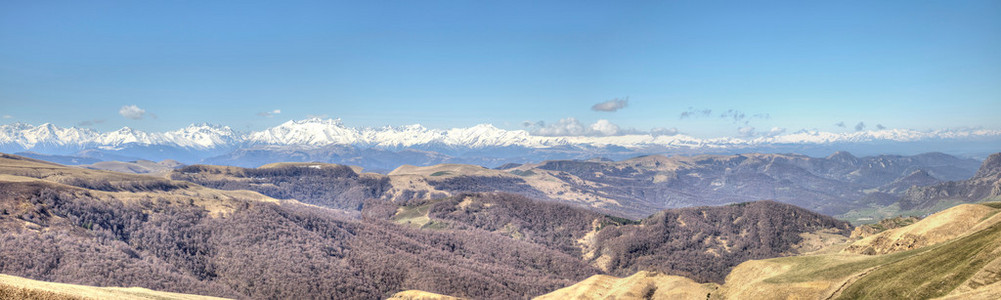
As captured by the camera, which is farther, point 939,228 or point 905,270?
point 939,228

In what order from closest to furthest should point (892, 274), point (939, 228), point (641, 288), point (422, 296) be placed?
1. point (892, 274)
2. point (939, 228)
3. point (641, 288)
4. point (422, 296)

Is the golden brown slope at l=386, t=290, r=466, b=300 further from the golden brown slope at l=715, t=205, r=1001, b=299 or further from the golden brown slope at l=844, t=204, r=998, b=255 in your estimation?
the golden brown slope at l=844, t=204, r=998, b=255

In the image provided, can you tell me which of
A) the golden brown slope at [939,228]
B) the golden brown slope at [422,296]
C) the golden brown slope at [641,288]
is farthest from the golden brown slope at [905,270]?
the golden brown slope at [422,296]

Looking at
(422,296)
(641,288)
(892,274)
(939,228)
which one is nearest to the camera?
(892,274)

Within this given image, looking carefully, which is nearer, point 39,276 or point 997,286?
point 997,286

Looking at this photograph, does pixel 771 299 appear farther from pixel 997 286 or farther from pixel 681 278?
pixel 681 278

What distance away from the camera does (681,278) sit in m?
143

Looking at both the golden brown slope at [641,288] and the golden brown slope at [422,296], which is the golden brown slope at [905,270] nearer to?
the golden brown slope at [641,288]

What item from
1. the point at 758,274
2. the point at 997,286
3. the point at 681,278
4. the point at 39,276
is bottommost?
the point at 39,276

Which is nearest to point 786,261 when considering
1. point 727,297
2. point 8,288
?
point 727,297

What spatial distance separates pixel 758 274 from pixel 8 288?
127m

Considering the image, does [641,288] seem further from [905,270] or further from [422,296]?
[422,296]

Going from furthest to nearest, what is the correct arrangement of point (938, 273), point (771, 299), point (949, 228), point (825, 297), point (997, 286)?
point (949, 228), point (771, 299), point (825, 297), point (938, 273), point (997, 286)

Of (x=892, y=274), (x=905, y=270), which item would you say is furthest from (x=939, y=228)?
(x=905, y=270)
